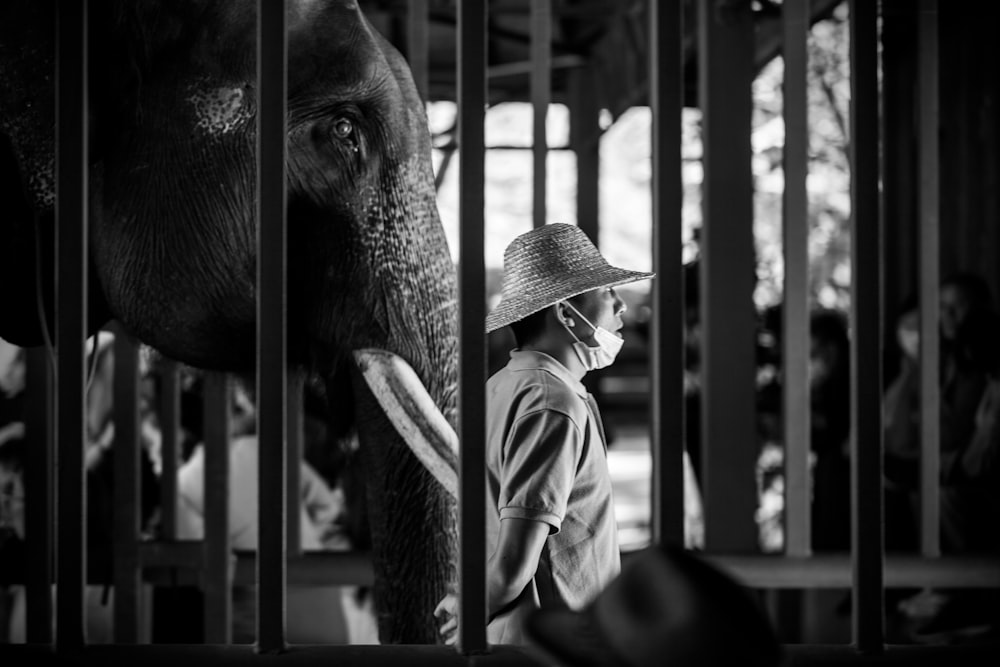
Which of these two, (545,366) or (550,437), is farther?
(545,366)

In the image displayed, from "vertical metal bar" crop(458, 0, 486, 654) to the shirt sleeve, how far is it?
20.2 inches

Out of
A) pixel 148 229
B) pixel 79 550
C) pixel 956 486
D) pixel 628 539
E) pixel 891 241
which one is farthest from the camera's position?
pixel 628 539

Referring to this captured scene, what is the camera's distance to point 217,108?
2516 mm

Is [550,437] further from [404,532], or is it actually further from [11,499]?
[11,499]

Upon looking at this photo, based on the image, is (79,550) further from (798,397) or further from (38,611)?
(798,397)

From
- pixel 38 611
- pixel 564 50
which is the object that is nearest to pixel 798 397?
pixel 38 611

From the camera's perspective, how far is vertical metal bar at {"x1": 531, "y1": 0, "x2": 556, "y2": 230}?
4.05m

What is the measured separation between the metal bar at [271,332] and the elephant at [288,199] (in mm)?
1000

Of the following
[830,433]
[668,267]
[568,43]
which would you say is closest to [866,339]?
[668,267]

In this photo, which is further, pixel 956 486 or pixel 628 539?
pixel 628 539

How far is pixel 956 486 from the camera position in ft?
15.8

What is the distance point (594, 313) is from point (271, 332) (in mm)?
867

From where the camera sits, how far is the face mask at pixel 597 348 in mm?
2143

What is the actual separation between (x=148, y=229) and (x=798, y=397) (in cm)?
219
